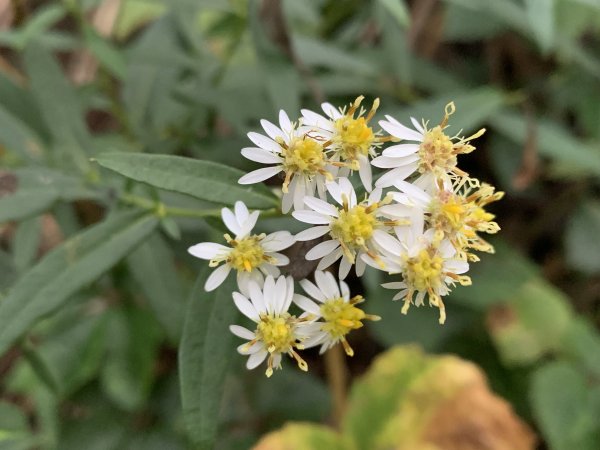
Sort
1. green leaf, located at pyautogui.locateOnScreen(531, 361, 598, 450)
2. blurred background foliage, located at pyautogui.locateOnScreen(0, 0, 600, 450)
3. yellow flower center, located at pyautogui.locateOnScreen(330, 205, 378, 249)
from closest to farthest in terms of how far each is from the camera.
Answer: yellow flower center, located at pyautogui.locateOnScreen(330, 205, 378, 249) < blurred background foliage, located at pyautogui.locateOnScreen(0, 0, 600, 450) < green leaf, located at pyautogui.locateOnScreen(531, 361, 598, 450)

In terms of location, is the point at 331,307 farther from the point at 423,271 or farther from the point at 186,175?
the point at 186,175

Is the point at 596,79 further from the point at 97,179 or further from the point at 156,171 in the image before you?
the point at 156,171

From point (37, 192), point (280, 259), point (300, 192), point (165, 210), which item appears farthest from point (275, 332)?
point (37, 192)

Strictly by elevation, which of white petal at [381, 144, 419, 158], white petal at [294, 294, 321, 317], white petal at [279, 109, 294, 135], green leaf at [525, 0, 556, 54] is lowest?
white petal at [294, 294, 321, 317]

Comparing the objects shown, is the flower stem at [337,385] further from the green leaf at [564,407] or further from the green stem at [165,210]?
the green stem at [165,210]

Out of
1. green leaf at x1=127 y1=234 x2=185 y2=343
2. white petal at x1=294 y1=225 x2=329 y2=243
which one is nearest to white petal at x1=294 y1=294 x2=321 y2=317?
white petal at x1=294 y1=225 x2=329 y2=243

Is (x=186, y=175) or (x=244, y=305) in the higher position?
(x=186, y=175)

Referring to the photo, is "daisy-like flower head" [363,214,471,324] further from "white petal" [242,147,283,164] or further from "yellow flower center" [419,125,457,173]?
"white petal" [242,147,283,164]
